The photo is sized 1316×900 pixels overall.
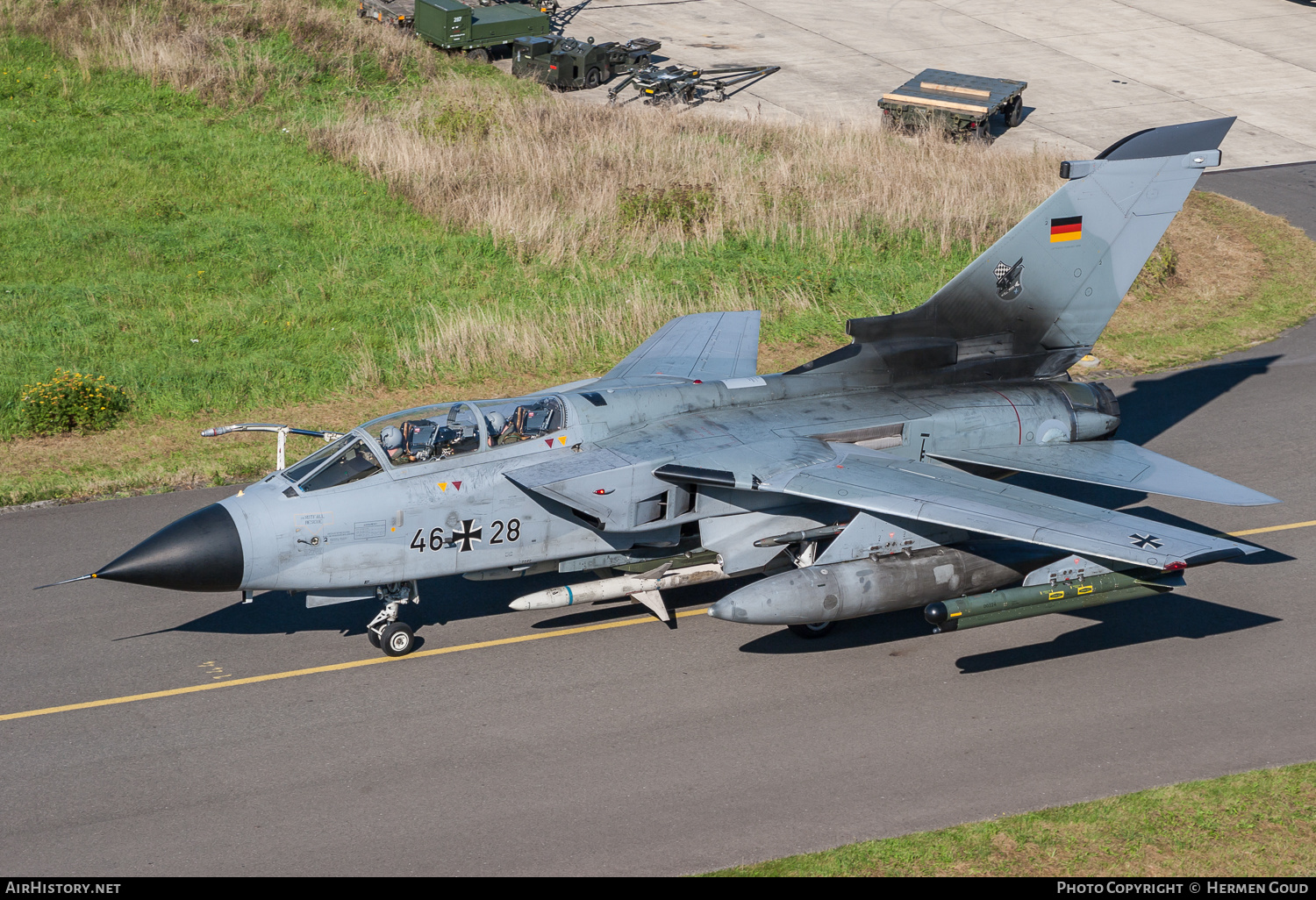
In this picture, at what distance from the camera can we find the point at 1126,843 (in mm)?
9852

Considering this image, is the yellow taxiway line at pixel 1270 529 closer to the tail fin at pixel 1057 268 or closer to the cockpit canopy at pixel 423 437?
the tail fin at pixel 1057 268

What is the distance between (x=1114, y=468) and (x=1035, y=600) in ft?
8.52

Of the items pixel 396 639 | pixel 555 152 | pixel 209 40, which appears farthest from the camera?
pixel 209 40

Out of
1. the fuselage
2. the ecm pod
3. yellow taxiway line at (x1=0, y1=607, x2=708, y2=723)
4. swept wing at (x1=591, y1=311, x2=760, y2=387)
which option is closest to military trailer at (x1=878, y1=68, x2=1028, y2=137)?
swept wing at (x1=591, y1=311, x2=760, y2=387)

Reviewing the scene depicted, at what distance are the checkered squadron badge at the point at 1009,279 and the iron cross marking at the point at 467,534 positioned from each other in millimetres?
7563

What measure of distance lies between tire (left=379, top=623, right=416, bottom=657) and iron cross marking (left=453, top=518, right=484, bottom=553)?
124cm

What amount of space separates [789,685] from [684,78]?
25906 millimetres

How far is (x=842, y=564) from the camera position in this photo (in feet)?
40.3

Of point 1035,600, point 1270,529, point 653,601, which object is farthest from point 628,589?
point 1270,529

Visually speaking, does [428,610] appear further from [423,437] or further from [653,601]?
[653,601]

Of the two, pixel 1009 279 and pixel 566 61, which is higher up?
pixel 566 61

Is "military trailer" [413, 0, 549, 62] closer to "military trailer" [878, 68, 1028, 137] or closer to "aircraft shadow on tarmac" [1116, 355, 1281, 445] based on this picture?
"military trailer" [878, 68, 1028, 137]
